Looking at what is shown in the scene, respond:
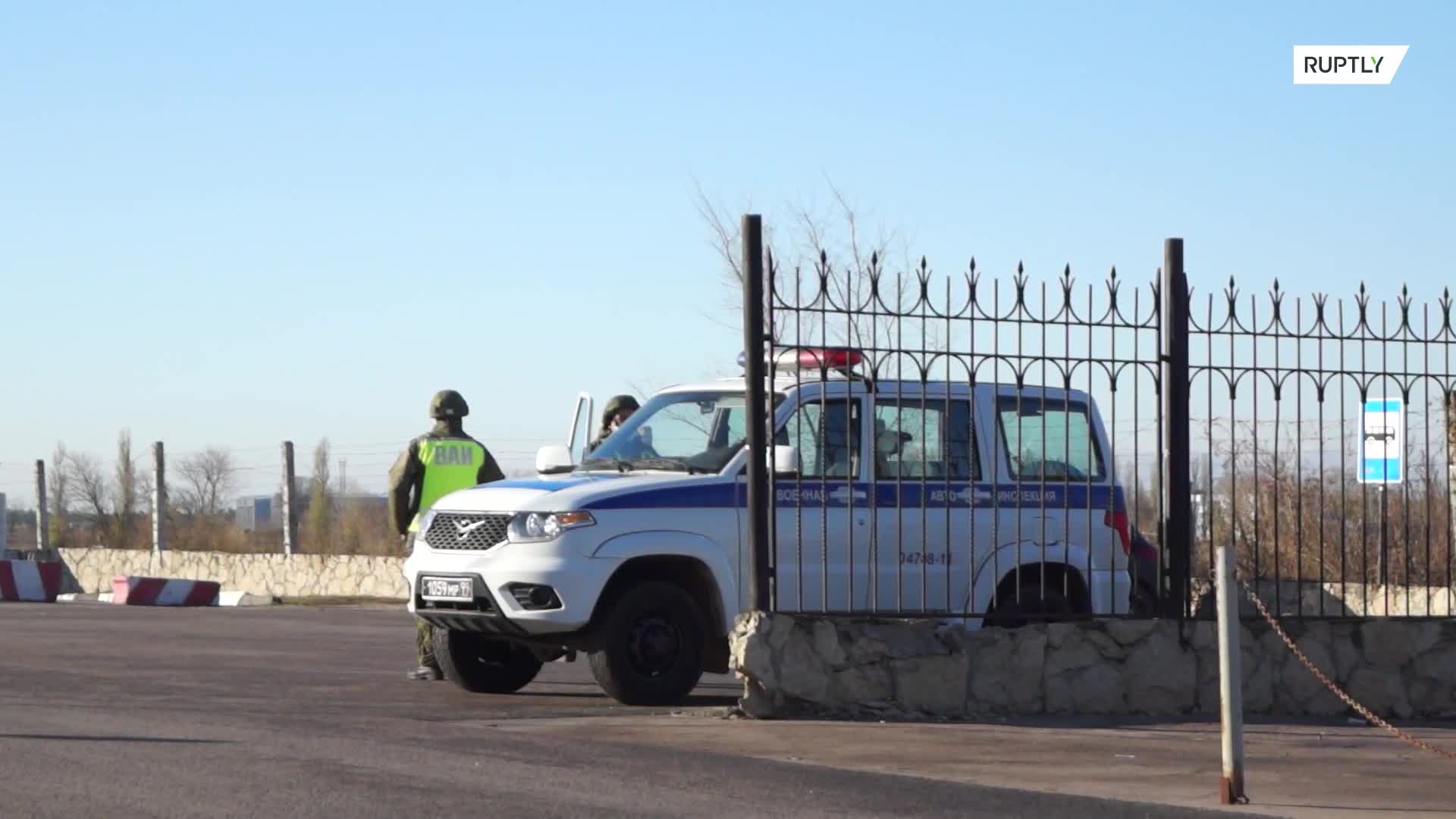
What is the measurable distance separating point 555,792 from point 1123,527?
18.6 feet

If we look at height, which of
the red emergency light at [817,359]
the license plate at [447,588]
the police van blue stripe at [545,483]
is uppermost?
the red emergency light at [817,359]

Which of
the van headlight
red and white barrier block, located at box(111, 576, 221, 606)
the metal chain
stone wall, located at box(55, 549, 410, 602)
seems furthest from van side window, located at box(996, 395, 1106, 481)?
red and white barrier block, located at box(111, 576, 221, 606)

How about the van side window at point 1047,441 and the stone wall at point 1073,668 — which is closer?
the stone wall at point 1073,668

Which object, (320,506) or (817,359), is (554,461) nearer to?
(817,359)

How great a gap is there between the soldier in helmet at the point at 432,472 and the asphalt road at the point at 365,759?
396 millimetres

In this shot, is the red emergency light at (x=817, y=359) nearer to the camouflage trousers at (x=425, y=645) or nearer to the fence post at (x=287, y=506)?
the camouflage trousers at (x=425, y=645)

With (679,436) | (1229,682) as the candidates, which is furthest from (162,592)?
(1229,682)

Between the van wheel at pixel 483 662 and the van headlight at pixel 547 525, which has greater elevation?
the van headlight at pixel 547 525

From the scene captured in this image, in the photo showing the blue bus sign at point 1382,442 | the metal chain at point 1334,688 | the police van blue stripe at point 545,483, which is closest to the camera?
the metal chain at point 1334,688

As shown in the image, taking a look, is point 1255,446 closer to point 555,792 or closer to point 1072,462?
point 1072,462

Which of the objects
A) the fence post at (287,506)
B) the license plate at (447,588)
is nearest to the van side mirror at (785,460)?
the license plate at (447,588)

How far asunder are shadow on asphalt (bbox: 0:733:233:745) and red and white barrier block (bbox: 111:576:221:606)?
18.3 meters

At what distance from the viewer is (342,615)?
2444cm

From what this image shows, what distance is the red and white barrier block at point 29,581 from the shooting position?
3002 centimetres
